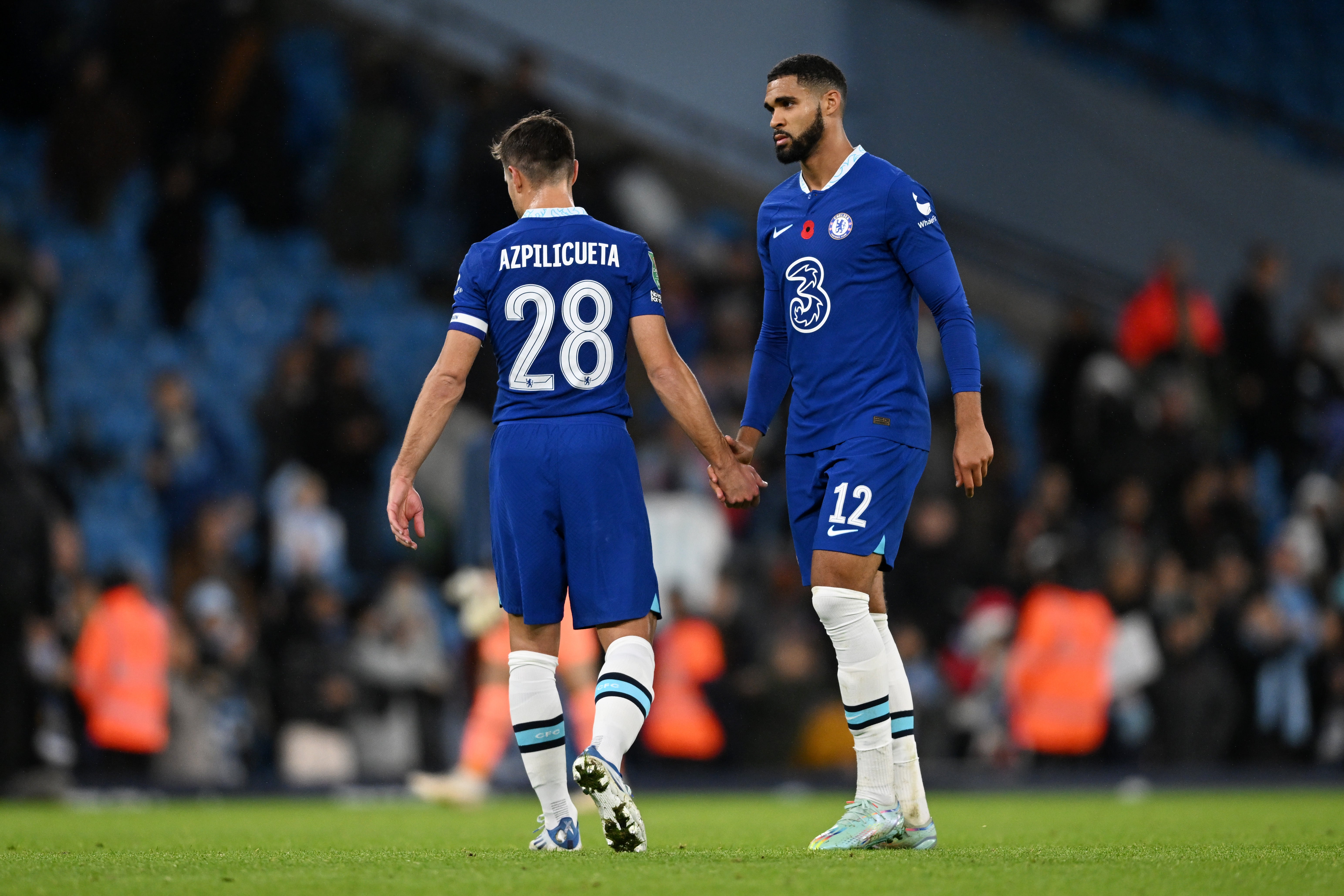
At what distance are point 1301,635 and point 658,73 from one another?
8.67 m

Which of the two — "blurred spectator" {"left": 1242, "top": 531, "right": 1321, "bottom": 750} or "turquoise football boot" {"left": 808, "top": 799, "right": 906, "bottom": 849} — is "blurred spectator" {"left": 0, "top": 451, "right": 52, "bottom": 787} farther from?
"blurred spectator" {"left": 1242, "top": 531, "right": 1321, "bottom": 750}

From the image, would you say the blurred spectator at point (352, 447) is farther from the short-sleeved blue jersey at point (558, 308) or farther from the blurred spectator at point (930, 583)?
the short-sleeved blue jersey at point (558, 308)

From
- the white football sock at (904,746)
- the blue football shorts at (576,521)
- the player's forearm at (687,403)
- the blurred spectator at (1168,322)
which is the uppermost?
the blurred spectator at (1168,322)

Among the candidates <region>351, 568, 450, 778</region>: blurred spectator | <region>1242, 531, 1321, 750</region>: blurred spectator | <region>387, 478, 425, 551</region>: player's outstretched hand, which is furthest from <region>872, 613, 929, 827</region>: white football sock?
<region>1242, 531, 1321, 750</region>: blurred spectator

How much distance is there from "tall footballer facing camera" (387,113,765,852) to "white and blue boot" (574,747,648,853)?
71 mm

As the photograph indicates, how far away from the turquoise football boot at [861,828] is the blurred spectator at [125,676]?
7.48 m

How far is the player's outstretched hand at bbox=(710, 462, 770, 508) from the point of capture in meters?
6.08

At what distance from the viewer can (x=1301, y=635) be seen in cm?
1490

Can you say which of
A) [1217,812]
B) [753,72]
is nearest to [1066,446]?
[753,72]

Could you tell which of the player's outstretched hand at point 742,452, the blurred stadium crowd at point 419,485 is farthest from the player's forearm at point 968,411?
the blurred stadium crowd at point 419,485

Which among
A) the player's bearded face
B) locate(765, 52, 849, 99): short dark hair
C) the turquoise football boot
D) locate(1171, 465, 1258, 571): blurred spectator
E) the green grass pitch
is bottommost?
the green grass pitch

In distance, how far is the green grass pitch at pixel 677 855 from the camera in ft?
15.5

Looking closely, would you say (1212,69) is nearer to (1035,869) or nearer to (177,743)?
(177,743)

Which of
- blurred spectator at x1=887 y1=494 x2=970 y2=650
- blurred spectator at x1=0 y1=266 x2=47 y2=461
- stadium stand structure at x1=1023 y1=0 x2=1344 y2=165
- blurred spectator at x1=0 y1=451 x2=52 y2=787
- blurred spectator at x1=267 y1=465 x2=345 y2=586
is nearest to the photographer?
blurred spectator at x1=0 y1=451 x2=52 y2=787
